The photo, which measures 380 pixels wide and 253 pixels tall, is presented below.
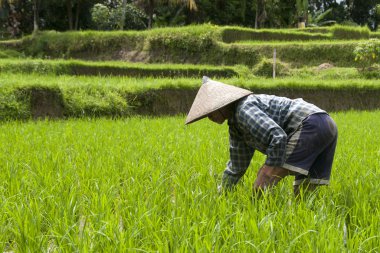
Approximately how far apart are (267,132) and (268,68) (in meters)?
11.6

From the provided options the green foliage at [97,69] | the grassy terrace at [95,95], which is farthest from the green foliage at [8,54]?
the grassy terrace at [95,95]

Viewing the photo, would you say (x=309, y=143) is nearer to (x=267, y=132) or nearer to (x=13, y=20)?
(x=267, y=132)

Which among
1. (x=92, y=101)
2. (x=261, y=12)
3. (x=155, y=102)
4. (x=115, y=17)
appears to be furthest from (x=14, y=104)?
(x=261, y=12)

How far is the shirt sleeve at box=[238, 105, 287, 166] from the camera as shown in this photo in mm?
1928

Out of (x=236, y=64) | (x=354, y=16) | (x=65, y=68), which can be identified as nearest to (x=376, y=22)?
(x=354, y=16)

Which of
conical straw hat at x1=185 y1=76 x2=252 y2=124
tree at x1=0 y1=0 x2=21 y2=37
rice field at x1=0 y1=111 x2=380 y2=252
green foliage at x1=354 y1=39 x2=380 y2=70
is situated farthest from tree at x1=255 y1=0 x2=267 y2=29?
conical straw hat at x1=185 y1=76 x2=252 y2=124

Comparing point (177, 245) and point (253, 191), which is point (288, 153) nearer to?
point (253, 191)

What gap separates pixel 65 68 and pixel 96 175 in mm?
7508

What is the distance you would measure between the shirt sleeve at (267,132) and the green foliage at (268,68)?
11.4 m

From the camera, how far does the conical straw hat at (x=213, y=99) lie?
6.61 ft

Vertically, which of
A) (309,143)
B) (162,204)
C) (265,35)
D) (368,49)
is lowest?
(162,204)

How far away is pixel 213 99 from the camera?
2.05 m

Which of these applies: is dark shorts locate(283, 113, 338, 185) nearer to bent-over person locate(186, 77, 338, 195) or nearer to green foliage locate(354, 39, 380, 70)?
bent-over person locate(186, 77, 338, 195)

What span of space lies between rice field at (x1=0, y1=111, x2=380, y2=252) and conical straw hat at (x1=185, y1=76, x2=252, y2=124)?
1.21 ft
